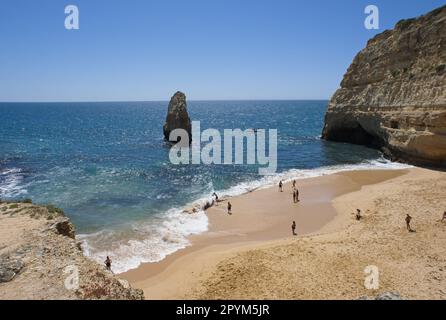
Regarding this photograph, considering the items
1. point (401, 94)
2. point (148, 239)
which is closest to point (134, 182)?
point (148, 239)

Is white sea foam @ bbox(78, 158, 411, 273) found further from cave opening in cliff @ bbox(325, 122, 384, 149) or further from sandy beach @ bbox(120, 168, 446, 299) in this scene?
cave opening in cliff @ bbox(325, 122, 384, 149)

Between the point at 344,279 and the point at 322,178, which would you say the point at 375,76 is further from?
the point at 344,279

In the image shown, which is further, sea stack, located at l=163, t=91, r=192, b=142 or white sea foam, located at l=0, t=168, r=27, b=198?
sea stack, located at l=163, t=91, r=192, b=142

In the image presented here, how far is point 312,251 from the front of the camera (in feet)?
58.1

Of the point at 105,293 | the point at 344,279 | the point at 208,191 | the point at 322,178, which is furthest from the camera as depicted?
the point at 322,178

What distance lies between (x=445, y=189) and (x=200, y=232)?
19.6 m

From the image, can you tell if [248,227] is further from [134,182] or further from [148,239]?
[134,182]

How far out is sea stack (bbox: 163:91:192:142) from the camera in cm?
5575

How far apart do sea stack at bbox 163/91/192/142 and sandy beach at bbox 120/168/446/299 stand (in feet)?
96.8

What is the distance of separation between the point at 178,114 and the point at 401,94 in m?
32.0

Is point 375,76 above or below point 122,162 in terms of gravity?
above

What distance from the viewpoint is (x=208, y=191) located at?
107 ft

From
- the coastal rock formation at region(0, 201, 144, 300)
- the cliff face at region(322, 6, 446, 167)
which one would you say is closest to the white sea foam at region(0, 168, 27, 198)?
the coastal rock formation at region(0, 201, 144, 300)
